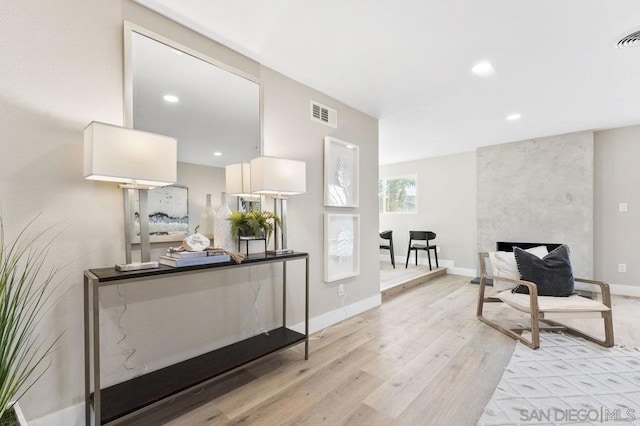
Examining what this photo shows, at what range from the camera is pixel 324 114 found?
300 centimetres

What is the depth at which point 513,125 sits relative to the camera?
402 cm

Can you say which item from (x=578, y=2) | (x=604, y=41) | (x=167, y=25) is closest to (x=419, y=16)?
(x=578, y=2)

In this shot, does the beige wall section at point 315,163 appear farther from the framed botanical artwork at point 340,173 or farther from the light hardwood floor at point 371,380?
the light hardwood floor at point 371,380

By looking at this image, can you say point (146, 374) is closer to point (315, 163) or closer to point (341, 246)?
point (341, 246)

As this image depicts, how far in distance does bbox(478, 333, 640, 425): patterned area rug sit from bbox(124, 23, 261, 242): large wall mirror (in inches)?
86.1

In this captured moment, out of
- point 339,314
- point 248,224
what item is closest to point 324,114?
point 248,224

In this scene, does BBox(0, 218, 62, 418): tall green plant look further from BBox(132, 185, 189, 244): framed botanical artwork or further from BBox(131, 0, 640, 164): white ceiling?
BBox(131, 0, 640, 164): white ceiling

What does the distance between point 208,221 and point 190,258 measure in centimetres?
47

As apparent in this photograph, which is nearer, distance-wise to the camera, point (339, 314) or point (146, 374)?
point (146, 374)

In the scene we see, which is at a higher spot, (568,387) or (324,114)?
(324,114)

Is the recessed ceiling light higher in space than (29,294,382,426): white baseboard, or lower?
higher

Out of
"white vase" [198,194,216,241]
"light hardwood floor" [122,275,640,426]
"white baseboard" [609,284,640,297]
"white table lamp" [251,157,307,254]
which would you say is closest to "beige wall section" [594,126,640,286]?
"white baseboard" [609,284,640,297]

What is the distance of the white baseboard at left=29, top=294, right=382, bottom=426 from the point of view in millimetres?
1452
